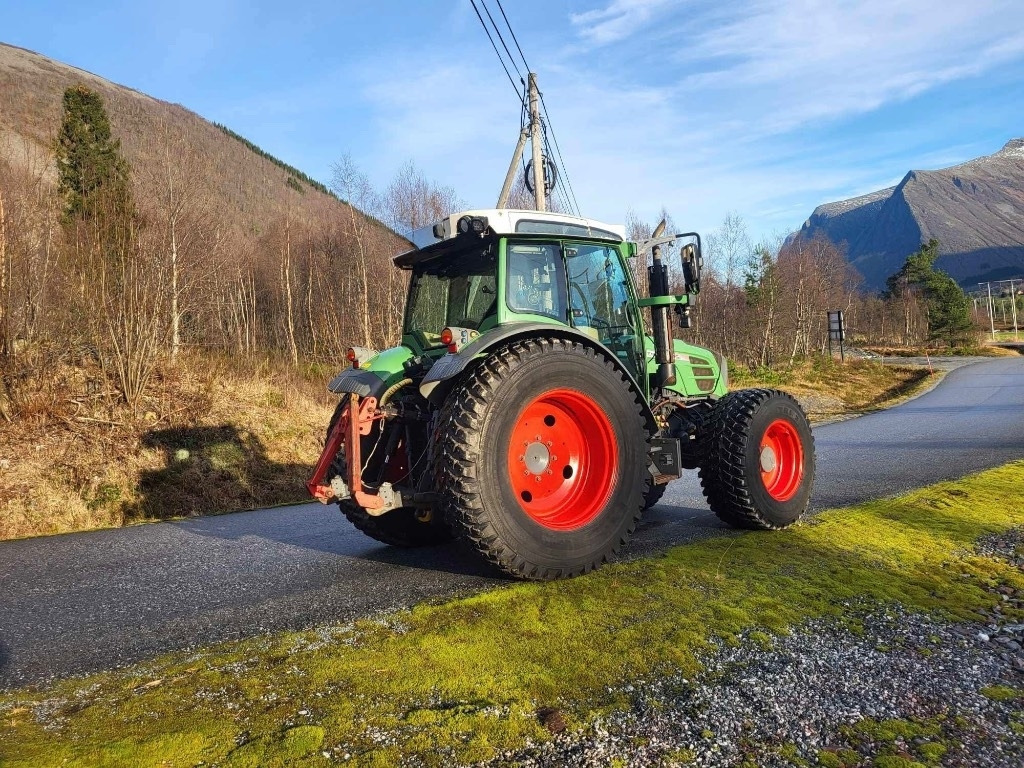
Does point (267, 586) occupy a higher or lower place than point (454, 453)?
lower

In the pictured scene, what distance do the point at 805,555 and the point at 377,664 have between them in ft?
8.97

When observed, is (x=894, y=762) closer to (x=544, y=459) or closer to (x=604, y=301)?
(x=544, y=459)

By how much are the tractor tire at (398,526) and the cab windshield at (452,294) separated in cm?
98

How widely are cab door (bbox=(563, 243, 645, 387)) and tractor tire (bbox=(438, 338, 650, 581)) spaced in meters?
0.69

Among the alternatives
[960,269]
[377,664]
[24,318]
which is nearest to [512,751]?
[377,664]

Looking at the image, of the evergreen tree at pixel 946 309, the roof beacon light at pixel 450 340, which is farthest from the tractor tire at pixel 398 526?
the evergreen tree at pixel 946 309

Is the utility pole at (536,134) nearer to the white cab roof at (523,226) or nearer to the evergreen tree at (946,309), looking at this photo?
the white cab roof at (523,226)

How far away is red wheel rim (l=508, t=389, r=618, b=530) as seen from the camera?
393 cm

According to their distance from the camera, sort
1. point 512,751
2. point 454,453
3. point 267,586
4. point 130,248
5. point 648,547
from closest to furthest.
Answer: point 512,751
point 454,453
point 267,586
point 648,547
point 130,248

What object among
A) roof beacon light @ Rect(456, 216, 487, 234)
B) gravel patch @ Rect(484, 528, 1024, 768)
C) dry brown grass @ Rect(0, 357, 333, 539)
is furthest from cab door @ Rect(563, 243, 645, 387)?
dry brown grass @ Rect(0, 357, 333, 539)

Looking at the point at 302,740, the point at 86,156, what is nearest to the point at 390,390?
the point at 302,740

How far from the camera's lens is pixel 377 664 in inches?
99.7

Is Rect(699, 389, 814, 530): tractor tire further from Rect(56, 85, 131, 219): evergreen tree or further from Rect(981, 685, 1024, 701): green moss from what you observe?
Rect(56, 85, 131, 219): evergreen tree

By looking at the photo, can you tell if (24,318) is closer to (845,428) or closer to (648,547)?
(648,547)
